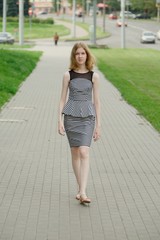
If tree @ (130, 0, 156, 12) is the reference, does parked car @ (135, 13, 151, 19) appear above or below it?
below

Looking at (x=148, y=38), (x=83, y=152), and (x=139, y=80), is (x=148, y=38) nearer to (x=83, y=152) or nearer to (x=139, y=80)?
(x=139, y=80)

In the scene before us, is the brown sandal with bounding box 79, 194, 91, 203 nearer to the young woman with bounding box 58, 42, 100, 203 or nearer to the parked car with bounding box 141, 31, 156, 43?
the young woman with bounding box 58, 42, 100, 203

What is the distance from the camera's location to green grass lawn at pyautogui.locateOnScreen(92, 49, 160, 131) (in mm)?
20256

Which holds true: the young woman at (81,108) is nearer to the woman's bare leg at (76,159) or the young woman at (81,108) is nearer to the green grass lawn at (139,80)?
the woman's bare leg at (76,159)

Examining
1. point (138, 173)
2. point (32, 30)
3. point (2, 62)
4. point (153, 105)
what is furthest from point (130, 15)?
point (138, 173)

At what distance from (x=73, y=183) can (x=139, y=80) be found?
77.0 feet

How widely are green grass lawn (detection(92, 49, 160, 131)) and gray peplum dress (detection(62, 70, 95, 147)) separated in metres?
7.14

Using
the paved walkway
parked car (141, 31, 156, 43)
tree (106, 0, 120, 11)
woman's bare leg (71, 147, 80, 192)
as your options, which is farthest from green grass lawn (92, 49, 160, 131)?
tree (106, 0, 120, 11)

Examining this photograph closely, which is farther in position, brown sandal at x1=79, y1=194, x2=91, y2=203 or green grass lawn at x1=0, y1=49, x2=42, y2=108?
green grass lawn at x1=0, y1=49, x2=42, y2=108

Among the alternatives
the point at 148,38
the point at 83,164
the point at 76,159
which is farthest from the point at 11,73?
the point at 148,38

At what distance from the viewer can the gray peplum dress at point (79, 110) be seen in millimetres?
8758

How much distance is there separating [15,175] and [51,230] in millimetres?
2972

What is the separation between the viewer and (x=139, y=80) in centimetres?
3312

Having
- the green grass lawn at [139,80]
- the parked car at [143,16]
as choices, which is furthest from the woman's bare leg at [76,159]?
the parked car at [143,16]
